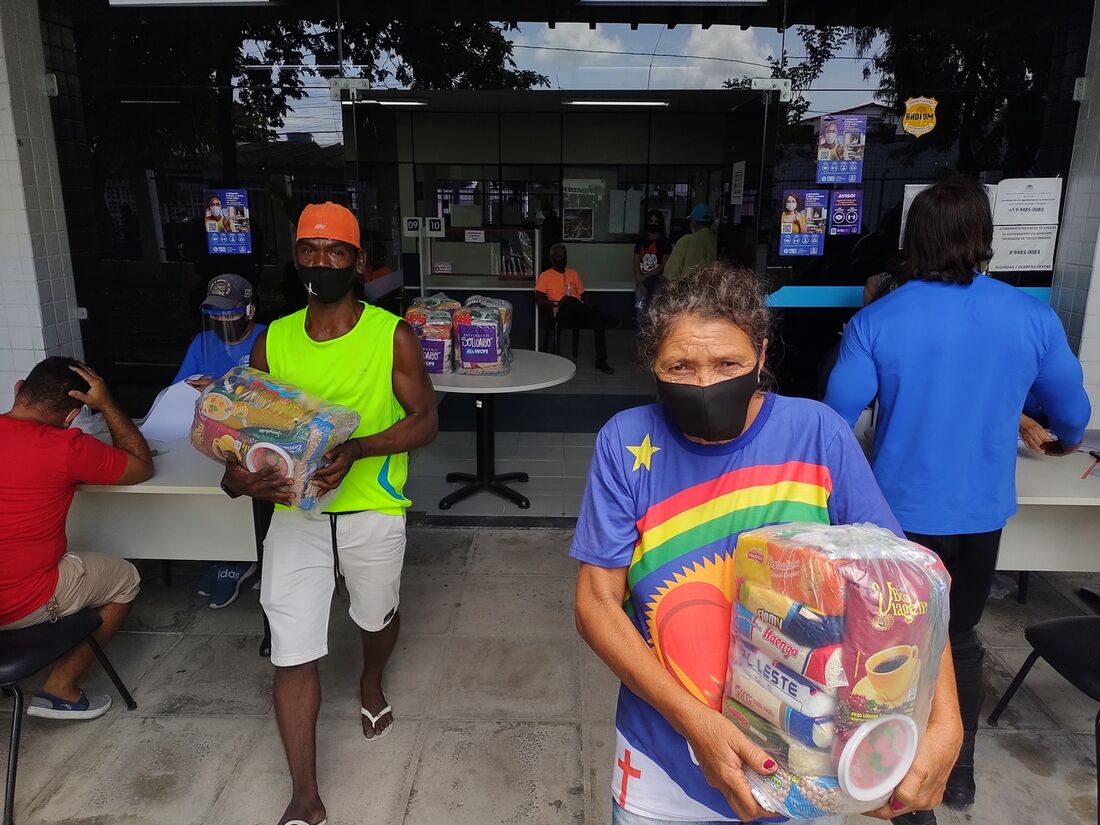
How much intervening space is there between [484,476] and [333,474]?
2703 mm

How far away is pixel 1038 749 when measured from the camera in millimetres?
2594

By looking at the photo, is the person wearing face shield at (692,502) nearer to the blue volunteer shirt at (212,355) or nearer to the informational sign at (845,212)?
the blue volunteer shirt at (212,355)

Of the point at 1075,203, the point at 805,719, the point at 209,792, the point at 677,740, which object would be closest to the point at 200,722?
the point at 209,792

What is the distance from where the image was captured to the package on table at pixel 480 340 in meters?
4.31

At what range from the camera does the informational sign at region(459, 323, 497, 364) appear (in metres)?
4.32

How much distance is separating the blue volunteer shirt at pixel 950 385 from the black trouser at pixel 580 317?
6.09 m

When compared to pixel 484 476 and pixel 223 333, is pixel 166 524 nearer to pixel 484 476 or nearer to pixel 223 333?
pixel 223 333

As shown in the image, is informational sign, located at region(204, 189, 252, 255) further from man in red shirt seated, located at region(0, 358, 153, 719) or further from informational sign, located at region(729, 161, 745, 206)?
informational sign, located at region(729, 161, 745, 206)

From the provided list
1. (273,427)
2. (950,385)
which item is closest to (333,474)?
(273,427)

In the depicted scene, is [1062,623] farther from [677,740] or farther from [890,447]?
[677,740]

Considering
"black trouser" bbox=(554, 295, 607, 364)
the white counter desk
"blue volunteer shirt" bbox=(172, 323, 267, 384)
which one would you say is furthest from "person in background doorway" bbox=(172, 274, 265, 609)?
"black trouser" bbox=(554, 295, 607, 364)

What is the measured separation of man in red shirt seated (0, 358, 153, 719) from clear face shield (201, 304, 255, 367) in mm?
891

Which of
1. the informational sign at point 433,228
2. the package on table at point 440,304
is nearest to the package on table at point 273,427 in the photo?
the package on table at point 440,304

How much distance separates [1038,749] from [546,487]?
2.95 m
